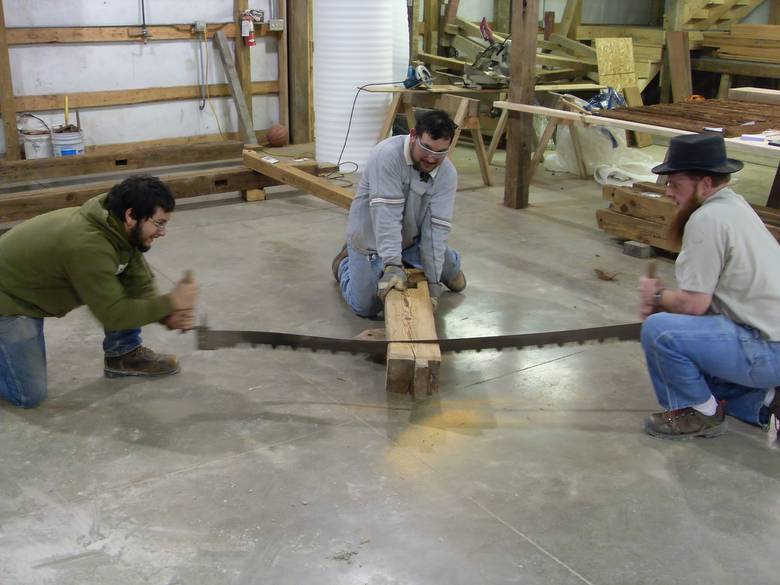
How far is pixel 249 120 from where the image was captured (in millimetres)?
8531

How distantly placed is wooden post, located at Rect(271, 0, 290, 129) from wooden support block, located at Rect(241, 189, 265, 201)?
2508 millimetres

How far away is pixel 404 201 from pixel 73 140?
469 cm

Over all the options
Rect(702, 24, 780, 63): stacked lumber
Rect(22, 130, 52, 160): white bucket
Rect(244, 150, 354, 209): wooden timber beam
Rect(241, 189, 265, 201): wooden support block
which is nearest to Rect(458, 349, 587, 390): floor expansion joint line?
Rect(244, 150, 354, 209): wooden timber beam

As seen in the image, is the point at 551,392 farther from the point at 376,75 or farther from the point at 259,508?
the point at 376,75

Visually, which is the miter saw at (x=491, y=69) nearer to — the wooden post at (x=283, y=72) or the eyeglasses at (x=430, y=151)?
the wooden post at (x=283, y=72)

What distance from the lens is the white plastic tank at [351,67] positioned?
766 centimetres

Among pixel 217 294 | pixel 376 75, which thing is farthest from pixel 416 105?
pixel 217 294

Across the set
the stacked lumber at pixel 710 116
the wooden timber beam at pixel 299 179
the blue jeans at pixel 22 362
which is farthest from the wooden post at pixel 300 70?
the blue jeans at pixel 22 362

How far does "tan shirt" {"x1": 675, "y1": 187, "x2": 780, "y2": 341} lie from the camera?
2.90m

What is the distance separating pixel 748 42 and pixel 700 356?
27.0 feet

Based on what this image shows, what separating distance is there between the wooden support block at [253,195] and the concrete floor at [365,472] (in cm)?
255

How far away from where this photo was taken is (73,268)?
312cm

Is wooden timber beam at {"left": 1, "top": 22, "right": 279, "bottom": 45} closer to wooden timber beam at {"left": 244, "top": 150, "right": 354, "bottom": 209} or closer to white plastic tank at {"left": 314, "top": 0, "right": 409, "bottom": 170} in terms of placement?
white plastic tank at {"left": 314, "top": 0, "right": 409, "bottom": 170}

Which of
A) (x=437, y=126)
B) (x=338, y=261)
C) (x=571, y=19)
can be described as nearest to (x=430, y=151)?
(x=437, y=126)
